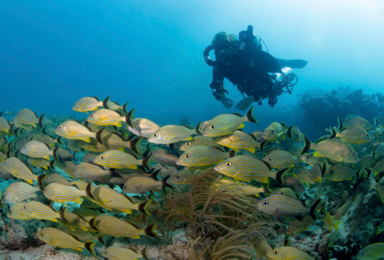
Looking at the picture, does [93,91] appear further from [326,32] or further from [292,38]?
[326,32]

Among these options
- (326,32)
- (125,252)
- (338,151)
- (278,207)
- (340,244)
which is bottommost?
(125,252)

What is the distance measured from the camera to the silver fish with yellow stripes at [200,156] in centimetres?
267

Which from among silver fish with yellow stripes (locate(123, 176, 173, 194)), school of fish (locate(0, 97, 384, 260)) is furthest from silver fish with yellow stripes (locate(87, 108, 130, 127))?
silver fish with yellow stripes (locate(123, 176, 173, 194))

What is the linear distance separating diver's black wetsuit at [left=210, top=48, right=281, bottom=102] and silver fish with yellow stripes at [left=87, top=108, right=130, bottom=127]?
7699 mm

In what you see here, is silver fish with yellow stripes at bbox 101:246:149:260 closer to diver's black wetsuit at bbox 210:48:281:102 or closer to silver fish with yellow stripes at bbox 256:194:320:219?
silver fish with yellow stripes at bbox 256:194:320:219

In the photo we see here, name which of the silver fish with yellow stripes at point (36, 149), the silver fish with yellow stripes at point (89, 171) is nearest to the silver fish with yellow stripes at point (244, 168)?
the silver fish with yellow stripes at point (89, 171)

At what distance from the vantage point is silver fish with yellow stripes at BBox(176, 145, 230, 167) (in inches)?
105

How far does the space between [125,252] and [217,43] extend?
9641mm

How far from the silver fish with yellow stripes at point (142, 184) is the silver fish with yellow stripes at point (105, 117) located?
0.94 meters

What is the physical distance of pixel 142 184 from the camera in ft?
8.50

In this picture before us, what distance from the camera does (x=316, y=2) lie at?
304 feet

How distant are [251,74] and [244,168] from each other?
28.6 feet

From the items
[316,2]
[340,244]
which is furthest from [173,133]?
[316,2]

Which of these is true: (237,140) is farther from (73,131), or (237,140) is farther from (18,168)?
(18,168)
